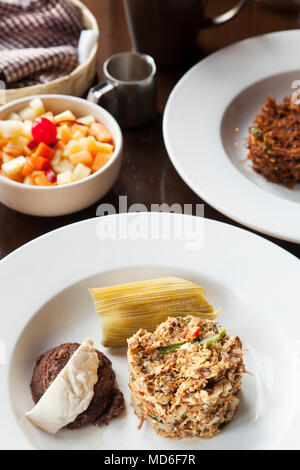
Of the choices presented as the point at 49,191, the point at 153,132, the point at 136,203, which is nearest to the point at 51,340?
the point at 49,191

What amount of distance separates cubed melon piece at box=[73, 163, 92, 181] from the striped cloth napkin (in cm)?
58

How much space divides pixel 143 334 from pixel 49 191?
1.97 ft

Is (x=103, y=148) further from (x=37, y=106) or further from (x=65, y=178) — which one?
(x=37, y=106)

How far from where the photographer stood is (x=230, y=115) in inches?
86.4

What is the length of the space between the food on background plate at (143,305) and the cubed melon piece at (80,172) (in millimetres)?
461

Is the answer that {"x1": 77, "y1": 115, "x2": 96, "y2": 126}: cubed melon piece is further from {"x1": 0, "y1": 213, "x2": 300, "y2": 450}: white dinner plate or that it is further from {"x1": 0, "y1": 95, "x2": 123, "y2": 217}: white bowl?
{"x1": 0, "y1": 213, "x2": 300, "y2": 450}: white dinner plate

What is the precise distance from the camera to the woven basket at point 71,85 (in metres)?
2.09

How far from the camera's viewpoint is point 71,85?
7.09 feet

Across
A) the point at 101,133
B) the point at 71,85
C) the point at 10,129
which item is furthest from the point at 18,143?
the point at 71,85

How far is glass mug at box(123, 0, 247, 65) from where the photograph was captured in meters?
2.23

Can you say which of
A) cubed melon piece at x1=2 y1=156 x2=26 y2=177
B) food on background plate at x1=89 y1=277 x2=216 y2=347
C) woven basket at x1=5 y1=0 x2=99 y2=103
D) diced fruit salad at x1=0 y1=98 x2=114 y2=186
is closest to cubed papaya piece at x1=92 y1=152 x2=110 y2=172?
diced fruit salad at x1=0 y1=98 x2=114 y2=186

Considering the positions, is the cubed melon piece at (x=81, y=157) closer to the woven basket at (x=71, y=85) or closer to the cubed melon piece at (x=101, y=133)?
the cubed melon piece at (x=101, y=133)

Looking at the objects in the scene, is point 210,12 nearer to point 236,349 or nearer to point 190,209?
point 190,209

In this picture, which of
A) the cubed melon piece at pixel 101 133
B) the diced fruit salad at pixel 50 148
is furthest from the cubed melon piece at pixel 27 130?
the cubed melon piece at pixel 101 133
